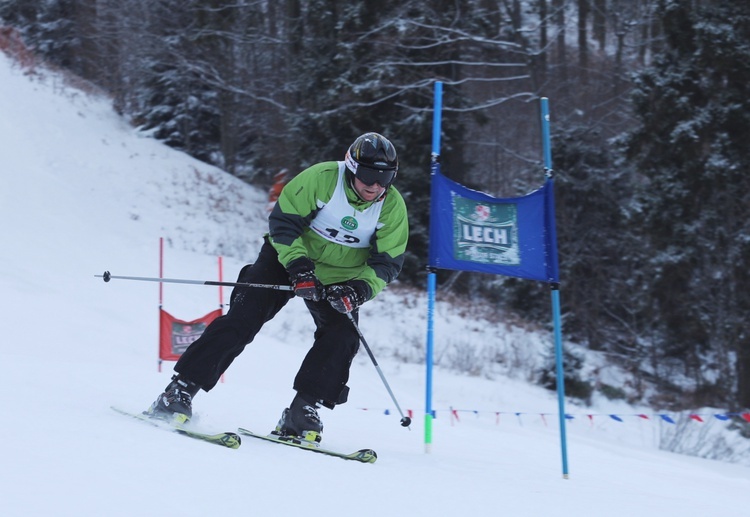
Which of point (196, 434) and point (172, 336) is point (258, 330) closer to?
point (196, 434)

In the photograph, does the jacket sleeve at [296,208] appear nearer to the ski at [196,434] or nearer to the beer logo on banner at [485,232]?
the ski at [196,434]

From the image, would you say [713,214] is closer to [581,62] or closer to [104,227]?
[104,227]

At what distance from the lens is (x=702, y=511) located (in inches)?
150

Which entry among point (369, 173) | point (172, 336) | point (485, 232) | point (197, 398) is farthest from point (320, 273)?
point (172, 336)

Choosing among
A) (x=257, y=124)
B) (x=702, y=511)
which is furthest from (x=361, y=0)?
(x=702, y=511)

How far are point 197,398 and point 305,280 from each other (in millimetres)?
2189

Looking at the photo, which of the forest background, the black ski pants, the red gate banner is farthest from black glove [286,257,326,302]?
the forest background

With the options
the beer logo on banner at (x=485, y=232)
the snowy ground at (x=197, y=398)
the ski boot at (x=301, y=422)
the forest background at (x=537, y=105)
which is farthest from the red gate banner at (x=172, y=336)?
the forest background at (x=537, y=105)

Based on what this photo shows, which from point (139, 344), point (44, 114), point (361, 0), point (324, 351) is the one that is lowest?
point (139, 344)

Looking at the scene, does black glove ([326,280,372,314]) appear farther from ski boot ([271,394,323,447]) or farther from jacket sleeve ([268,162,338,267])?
ski boot ([271,394,323,447])

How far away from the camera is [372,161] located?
165 inches

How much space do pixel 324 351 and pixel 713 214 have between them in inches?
495

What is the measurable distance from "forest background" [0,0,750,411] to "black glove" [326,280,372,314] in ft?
35.4

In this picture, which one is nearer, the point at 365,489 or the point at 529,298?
the point at 365,489
